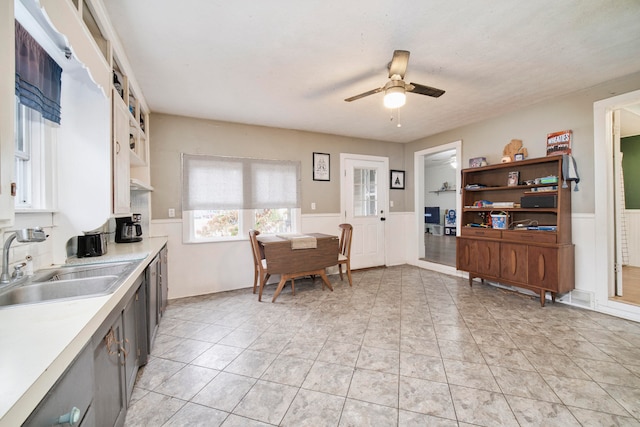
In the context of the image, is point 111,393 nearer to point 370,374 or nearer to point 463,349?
point 370,374

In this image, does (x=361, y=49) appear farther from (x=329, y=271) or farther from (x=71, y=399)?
(x=329, y=271)

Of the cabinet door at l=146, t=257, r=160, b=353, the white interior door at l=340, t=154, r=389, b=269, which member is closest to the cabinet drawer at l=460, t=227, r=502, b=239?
the white interior door at l=340, t=154, r=389, b=269

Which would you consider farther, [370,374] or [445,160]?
[445,160]

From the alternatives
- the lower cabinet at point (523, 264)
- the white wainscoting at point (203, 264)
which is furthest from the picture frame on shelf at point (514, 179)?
the white wainscoting at point (203, 264)

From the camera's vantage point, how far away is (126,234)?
8.79 feet

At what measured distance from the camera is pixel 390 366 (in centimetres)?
190

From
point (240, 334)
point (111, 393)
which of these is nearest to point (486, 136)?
point (240, 334)

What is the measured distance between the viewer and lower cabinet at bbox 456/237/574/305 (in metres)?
2.79

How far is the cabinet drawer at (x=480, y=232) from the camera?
3.30 m

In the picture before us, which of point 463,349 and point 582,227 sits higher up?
point 582,227

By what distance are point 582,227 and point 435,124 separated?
211cm

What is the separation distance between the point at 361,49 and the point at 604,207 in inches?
114

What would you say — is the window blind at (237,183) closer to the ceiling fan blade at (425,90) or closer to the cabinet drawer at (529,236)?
the ceiling fan blade at (425,90)

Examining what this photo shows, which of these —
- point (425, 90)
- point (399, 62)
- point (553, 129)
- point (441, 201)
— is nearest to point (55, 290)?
point (399, 62)
